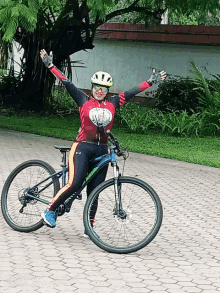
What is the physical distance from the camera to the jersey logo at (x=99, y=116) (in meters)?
5.96

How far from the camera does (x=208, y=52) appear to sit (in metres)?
20.8

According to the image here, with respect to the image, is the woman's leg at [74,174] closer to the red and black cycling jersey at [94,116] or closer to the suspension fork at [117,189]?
the red and black cycling jersey at [94,116]

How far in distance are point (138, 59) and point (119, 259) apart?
18.6m

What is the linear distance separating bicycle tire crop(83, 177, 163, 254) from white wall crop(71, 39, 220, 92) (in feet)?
48.5

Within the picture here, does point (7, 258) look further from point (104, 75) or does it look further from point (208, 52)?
point (208, 52)

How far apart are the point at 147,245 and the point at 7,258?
1425mm

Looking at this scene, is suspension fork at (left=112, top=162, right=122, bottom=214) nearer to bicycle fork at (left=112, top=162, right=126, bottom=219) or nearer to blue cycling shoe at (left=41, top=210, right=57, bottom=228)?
bicycle fork at (left=112, top=162, right=126, bottom=219)

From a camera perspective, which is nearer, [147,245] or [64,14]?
[147,245]

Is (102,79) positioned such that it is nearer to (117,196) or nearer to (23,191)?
(117,196)

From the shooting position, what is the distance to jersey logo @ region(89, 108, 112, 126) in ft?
19.6

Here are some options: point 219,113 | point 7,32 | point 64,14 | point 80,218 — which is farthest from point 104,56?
point 80,218

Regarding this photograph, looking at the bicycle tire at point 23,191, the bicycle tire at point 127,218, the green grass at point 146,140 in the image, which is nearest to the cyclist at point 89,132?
the bicycle tire at point 127,218

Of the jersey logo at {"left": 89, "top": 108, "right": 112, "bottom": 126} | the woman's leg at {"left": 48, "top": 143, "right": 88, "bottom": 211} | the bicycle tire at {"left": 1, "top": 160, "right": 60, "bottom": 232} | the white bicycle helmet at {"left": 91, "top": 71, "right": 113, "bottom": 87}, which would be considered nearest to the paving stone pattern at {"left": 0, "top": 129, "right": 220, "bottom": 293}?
the bicycle tire at {"left": 1, "top": 160, "right": 60, "bottom": 232}

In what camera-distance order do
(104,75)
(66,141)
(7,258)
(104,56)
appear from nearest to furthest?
1. (7,258)
2. (104,75)
3. (66,141)
4. (104,56)
